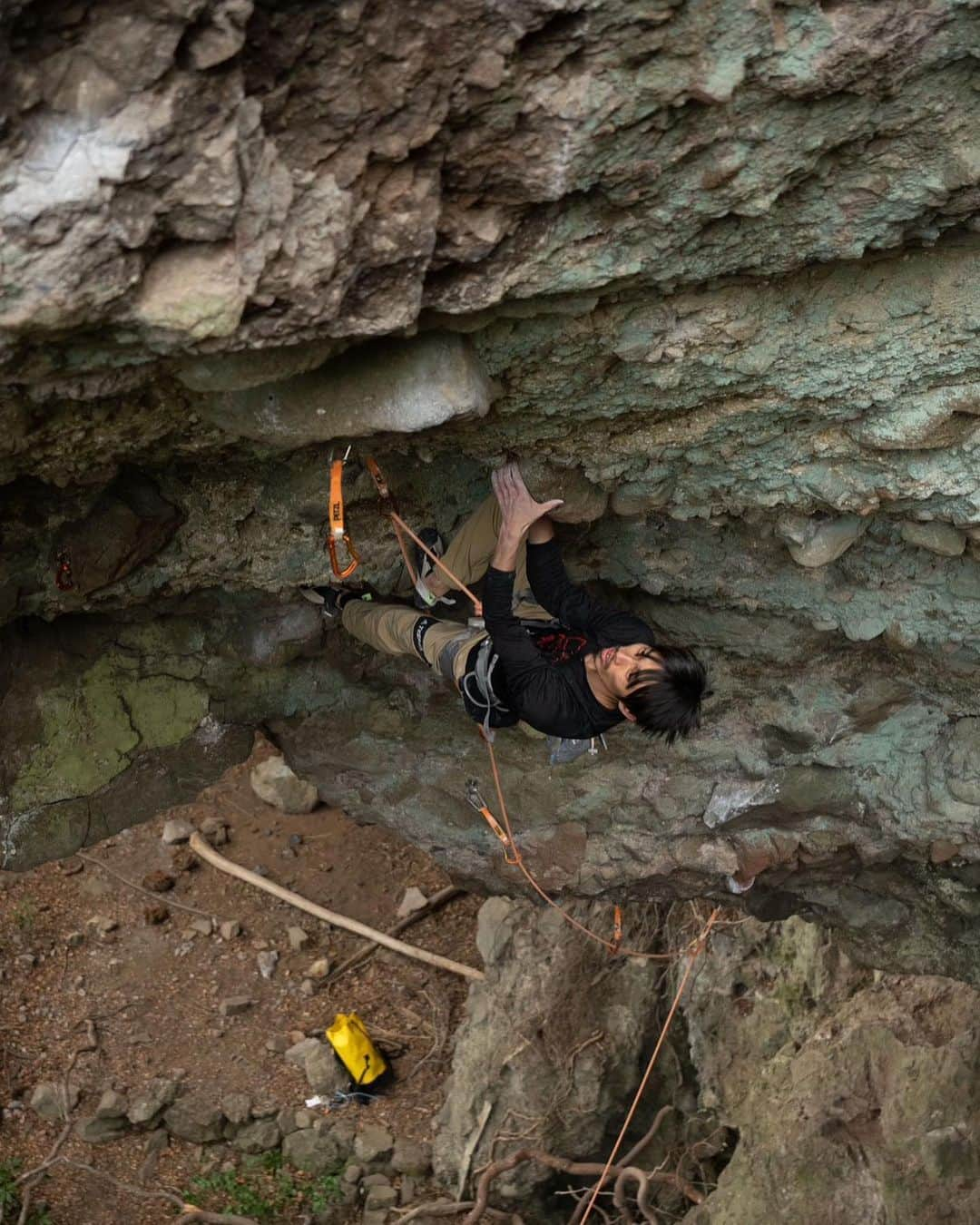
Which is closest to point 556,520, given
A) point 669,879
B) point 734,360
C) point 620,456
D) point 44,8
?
point 620,456

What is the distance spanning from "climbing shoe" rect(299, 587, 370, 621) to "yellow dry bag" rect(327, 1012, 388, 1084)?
290 centimetres

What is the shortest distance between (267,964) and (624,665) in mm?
3994

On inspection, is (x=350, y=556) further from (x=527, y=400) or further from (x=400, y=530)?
(x=527, y=400)

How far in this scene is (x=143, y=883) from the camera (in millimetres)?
6645

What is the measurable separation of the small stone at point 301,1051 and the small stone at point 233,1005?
340 mm

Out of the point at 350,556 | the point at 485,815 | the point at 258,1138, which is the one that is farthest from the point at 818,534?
the point at 258,1138

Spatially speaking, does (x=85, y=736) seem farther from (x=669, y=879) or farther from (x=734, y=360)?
(x=734, y=360)

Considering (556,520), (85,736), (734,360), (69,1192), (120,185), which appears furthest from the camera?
(69,1192)

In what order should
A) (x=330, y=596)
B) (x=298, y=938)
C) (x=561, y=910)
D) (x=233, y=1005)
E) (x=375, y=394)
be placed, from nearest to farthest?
(x=375, y=394), (x=330, y=596), (x=561, y=910), (x=233, y=1005), (x=298, y=938)

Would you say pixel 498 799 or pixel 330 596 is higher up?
pixel 330 596

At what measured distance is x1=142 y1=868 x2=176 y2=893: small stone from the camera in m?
6.62

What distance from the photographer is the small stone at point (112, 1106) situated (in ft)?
19.4

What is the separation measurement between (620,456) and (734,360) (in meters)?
0.53

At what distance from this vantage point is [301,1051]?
247 inches
